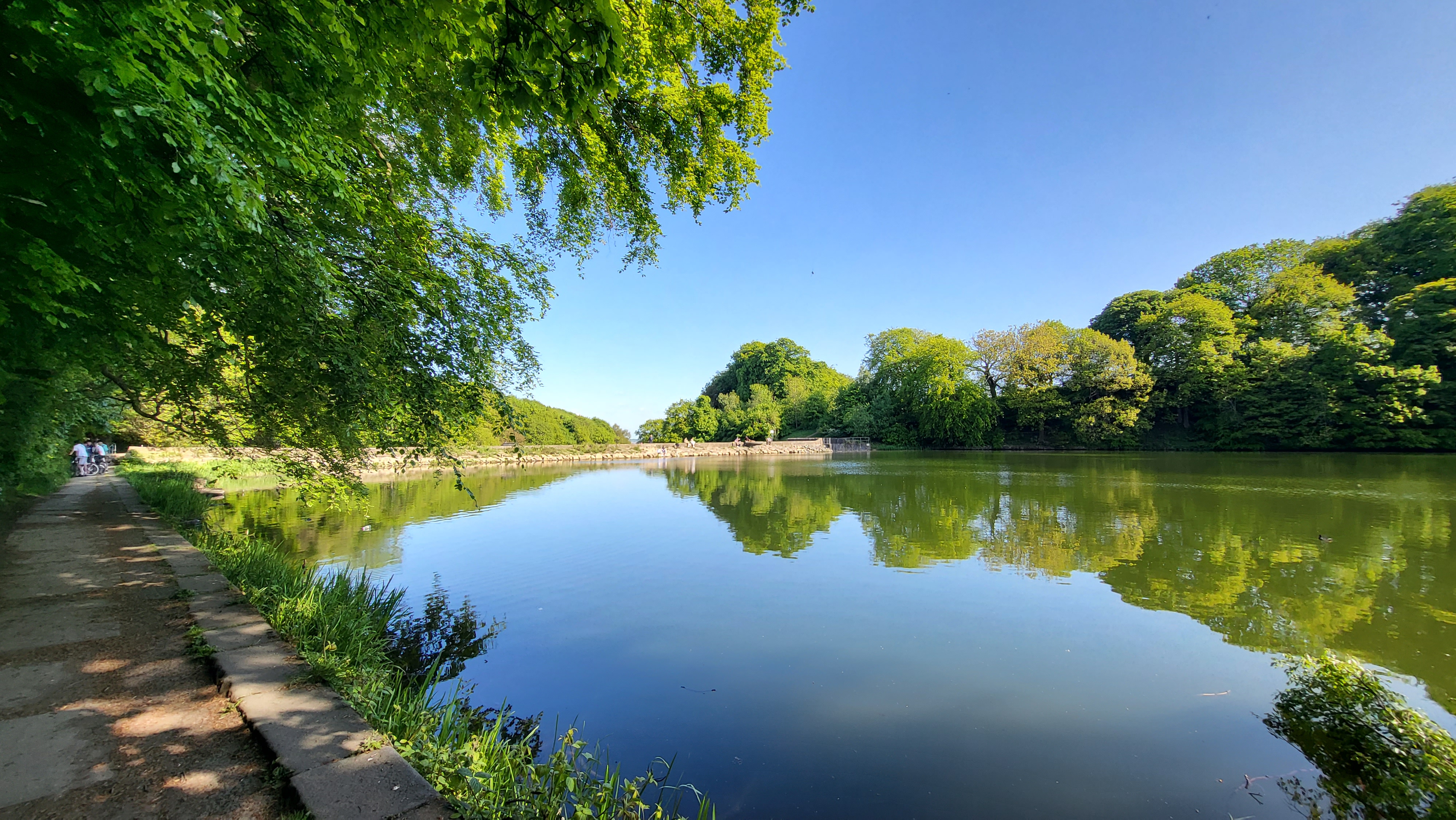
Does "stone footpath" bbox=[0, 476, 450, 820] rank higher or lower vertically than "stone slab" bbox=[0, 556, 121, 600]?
lower

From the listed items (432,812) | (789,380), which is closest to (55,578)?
(432,812)

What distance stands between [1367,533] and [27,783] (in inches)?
615

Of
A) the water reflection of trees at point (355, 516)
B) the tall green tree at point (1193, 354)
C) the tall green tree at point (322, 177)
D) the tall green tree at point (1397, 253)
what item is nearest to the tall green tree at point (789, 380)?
the tall green tree at point (1193, 354)

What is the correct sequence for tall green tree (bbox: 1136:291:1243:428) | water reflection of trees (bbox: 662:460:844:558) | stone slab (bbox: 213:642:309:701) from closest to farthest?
1. stone slab (bbox: 213:642:309:701)
2. water reflection of trees (bbox: 662:460:844:558)
3. tall green tree (bbox: 1136:291:1243:428)

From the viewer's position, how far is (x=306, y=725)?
245 centimetres

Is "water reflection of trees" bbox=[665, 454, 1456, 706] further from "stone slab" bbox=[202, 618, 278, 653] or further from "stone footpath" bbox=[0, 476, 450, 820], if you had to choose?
"stone footpath" bbox=[0, 476, 450, 820]

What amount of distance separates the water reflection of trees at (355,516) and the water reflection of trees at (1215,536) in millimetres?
6522

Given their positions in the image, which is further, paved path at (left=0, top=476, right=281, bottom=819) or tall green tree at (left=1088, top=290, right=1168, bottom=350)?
tall green tree at (left=1088, top=290, right=1168, bottom=350)

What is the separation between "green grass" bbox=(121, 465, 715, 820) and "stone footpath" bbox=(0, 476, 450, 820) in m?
0.16

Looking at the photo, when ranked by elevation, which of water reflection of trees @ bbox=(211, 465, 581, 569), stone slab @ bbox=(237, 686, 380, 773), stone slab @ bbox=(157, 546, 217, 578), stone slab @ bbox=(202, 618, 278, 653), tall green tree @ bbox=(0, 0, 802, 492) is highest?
tall green tree @ bbox=(0, 0, 802, 492)

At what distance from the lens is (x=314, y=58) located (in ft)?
9.63

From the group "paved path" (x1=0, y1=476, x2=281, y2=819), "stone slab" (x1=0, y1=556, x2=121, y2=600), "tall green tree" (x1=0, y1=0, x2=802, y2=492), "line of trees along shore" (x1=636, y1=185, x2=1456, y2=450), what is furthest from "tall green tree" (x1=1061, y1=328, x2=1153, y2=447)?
"stone slab" (x1=0, y1=556, x2=121, y2=600)

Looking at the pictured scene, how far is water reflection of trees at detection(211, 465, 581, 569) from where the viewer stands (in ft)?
30.2

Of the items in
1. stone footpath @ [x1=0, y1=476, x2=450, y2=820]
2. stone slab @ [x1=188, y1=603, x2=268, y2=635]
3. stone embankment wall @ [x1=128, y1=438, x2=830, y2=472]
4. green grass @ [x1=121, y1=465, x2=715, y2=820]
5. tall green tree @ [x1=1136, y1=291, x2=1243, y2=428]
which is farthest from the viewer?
stone embankment wall @ [x1=128, y1=438, x2=830, y2=472]
